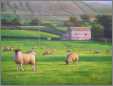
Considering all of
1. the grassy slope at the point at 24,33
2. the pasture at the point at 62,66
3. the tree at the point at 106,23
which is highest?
the tree at the point at 106,23

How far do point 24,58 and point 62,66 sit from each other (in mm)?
429

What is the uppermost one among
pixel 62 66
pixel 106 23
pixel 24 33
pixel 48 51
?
pixel 106 23

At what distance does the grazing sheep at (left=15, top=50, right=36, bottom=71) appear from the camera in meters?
3.78

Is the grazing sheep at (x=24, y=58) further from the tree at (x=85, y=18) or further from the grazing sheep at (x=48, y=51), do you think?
the tree at (x=85, y=18)

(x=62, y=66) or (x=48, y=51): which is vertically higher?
(x=48, y=51)

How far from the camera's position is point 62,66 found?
3768 millimetres

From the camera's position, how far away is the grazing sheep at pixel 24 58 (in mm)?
3775

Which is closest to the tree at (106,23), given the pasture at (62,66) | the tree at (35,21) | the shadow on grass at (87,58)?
the pasture at (62,66)

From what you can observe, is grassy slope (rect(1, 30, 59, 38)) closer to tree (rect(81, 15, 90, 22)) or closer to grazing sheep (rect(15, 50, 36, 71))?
grazing sheep (rect(15, 50, 36, 71))

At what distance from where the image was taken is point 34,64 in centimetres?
379

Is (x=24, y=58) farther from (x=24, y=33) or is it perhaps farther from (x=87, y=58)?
(x=87, y=58)

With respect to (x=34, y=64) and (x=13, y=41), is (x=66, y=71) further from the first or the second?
(x=13, y=41)

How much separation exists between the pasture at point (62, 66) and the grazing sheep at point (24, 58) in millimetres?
45

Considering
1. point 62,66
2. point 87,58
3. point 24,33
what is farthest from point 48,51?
point 87,58
